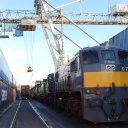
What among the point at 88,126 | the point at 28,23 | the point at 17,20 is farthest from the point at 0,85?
the point at 17,20

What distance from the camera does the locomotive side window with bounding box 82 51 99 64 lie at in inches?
777

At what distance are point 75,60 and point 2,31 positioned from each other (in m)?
28.0

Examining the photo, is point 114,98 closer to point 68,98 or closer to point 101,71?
point 101,71

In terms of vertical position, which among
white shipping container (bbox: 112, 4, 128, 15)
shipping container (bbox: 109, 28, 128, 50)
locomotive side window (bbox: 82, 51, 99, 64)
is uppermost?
white shipping container (bbox: 112, 4, 128, 15)

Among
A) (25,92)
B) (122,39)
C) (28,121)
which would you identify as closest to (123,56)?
(122,39)

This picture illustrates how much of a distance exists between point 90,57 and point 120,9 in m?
38.2

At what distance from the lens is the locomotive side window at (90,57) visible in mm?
19734

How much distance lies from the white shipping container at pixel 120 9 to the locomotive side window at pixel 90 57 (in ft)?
120

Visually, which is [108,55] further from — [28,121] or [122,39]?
[28,121]

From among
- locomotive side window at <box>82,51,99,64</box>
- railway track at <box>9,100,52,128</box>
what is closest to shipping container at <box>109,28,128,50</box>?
locomotive side window at <box>82,51,99,64</box>

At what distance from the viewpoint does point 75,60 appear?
21219mm

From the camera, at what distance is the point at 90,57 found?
19.9m

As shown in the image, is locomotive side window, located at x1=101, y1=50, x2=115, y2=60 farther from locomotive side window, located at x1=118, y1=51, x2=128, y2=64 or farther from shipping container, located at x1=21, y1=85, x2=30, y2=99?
shipping container, located at x1=21, y1=85, x2=30, y2=99

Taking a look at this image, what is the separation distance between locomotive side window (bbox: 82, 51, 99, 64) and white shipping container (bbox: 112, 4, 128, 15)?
120 feet
